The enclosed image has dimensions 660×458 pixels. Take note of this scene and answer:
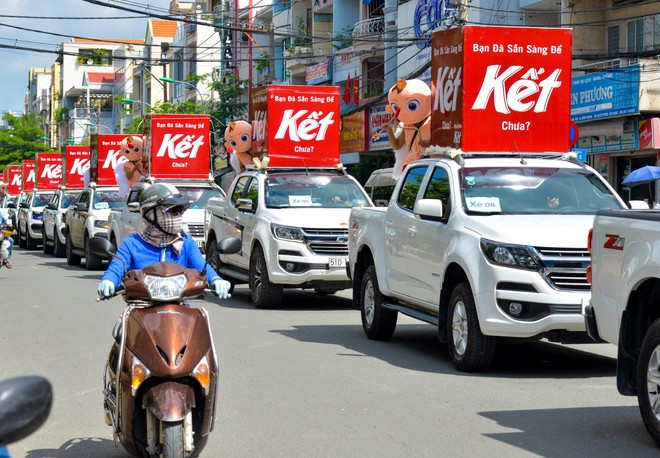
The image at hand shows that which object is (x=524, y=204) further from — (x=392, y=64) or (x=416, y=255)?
(x=392, y=64)

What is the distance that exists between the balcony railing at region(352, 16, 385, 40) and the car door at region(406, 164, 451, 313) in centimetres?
2872

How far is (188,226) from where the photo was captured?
21.1 metres

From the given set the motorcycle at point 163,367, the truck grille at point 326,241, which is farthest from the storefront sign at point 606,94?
the motorcycle at point 163,367

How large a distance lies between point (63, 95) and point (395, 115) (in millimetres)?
105230

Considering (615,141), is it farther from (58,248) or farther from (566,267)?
(566,267)

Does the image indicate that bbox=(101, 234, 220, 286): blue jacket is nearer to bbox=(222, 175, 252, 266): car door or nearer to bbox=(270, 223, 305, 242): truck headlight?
bbox=(270, 223, 305, 242): truck headlight

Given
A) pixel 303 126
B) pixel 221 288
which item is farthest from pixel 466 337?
pixel 303 126

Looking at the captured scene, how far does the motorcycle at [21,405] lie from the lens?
2398 millimetres

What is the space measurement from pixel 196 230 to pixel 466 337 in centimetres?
1206

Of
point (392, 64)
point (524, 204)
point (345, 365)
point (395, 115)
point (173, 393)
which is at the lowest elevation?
point (345, 365)

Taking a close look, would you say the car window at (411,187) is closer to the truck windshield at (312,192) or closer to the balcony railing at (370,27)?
the truck windshield at (312,192)

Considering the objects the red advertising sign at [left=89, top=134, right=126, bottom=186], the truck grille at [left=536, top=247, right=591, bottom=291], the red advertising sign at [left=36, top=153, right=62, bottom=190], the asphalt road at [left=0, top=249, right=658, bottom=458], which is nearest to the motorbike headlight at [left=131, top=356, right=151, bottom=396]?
the asphalt road at [left=0, top=249, right=658, bottom=458]

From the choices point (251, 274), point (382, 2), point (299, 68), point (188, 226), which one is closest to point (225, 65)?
point (299, 68)

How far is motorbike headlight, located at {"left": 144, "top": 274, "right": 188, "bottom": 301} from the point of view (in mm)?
5922
